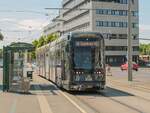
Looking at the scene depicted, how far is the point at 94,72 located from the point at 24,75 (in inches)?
209

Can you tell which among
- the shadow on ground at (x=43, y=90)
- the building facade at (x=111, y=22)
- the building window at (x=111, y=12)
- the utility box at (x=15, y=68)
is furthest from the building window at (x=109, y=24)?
the utility box at (x=15, y=68)

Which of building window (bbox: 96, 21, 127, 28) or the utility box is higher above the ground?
building window (bbox: 96, 21, 127, 28)

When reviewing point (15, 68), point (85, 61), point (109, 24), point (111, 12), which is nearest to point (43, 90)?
point (15, 68)

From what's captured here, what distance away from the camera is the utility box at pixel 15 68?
2984 centimetres

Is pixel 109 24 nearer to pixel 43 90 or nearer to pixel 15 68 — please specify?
pixel 43 90

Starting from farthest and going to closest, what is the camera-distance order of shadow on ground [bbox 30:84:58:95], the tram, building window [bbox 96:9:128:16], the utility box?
building window [bbox 96:9:128:16], the utility box, shadow on ground [bbox 30:84:58:95], the tram

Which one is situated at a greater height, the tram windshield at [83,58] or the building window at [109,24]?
the building window at [109,24]

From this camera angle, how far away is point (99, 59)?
27266 mm

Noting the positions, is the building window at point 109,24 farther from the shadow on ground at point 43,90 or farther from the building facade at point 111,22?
the shadow on ground at point 43,90

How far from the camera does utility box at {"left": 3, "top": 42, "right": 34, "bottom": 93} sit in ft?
97.9

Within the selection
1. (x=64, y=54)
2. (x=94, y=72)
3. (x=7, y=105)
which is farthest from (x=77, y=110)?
(x=64, y=54)

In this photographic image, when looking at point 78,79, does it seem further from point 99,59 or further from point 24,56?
point 24,56

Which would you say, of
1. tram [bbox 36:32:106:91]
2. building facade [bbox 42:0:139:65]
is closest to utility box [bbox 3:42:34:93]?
tram [bbox 36:32:106:91]

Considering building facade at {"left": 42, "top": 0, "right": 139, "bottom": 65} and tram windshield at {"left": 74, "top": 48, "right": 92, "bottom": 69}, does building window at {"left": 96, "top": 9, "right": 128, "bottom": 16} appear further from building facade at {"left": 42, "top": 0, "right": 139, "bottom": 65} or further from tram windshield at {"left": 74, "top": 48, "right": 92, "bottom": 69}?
tram windshield at {"left": 74, "top": 48, "right": 92, "bottom": 69}
